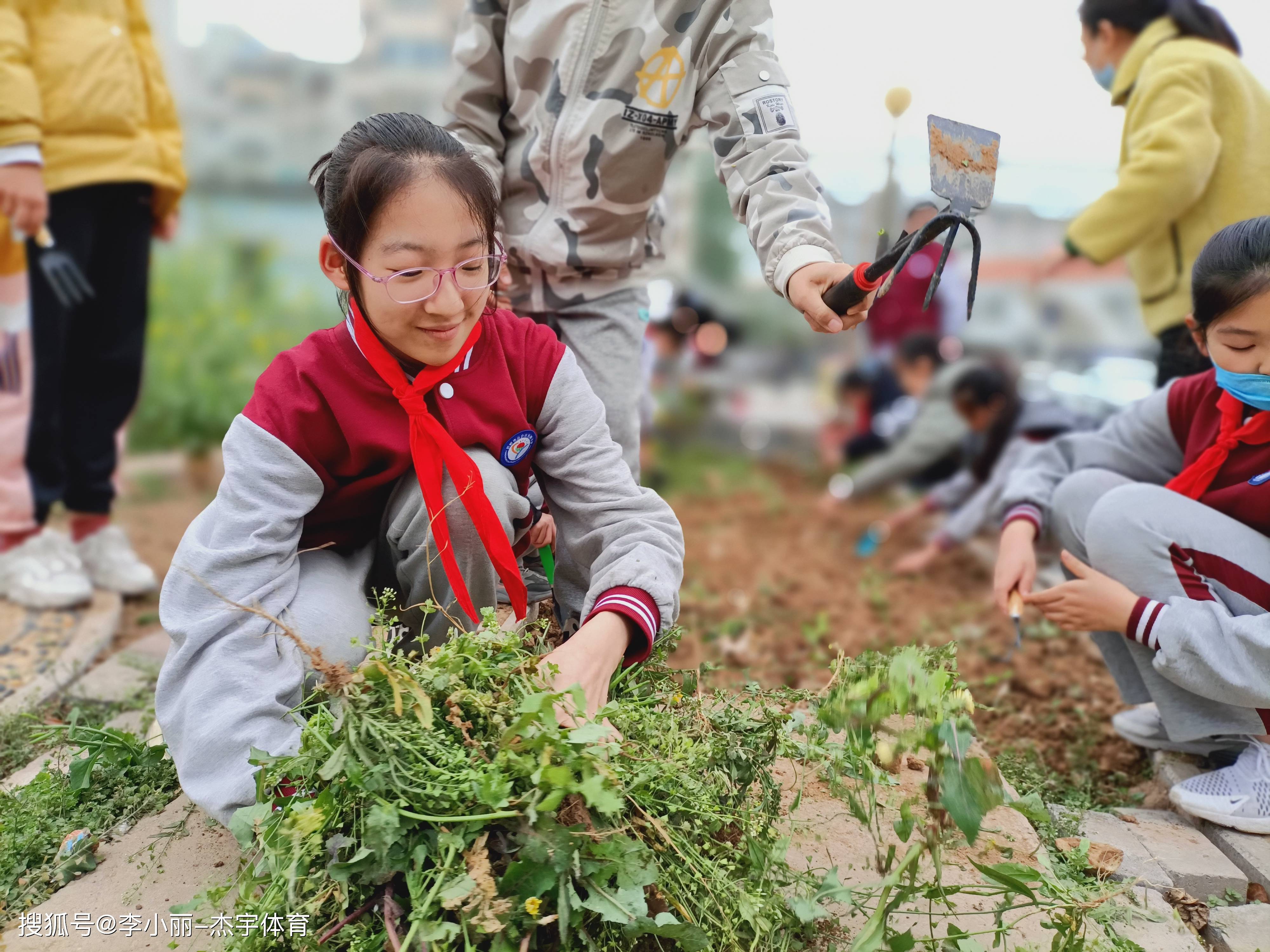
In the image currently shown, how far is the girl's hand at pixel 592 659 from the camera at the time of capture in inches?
62.7

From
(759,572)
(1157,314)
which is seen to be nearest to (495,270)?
(1157,314)

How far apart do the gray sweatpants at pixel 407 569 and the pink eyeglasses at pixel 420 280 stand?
0.33 metres

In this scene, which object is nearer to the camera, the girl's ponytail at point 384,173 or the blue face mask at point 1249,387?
the girl's ponytail at point 384,173

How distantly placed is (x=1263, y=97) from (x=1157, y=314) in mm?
622

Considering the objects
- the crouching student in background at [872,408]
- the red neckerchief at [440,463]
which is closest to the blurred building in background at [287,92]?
the crouching student in background at [872,408]

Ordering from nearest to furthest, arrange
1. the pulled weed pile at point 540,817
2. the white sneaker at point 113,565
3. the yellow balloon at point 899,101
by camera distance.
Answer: the pulled weed pile at point 540,817 < the white sneaker at point 113,565 < the yellow balloon at point 899,101

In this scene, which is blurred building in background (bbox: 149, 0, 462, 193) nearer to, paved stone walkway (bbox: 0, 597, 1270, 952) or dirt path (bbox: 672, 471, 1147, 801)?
dirt path (bbox: 672, 471, 1147, 801)

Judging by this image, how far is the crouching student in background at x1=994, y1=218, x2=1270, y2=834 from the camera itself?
6.42ft

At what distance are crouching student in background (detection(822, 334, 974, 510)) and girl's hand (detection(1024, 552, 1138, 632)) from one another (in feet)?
9.02

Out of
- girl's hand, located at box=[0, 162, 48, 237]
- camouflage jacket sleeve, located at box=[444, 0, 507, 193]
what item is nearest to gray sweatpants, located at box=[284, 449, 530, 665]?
camouflage jacket sleeve, located at box=[444, 0, 507, 193]

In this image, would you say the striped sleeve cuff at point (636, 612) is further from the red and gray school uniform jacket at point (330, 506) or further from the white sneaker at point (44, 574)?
the white sneaker at point (44, 574)

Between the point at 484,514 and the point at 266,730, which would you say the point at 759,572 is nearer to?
the point at 484,514

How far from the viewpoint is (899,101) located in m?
4.70

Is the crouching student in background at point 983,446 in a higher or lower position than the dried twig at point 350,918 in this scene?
lower
